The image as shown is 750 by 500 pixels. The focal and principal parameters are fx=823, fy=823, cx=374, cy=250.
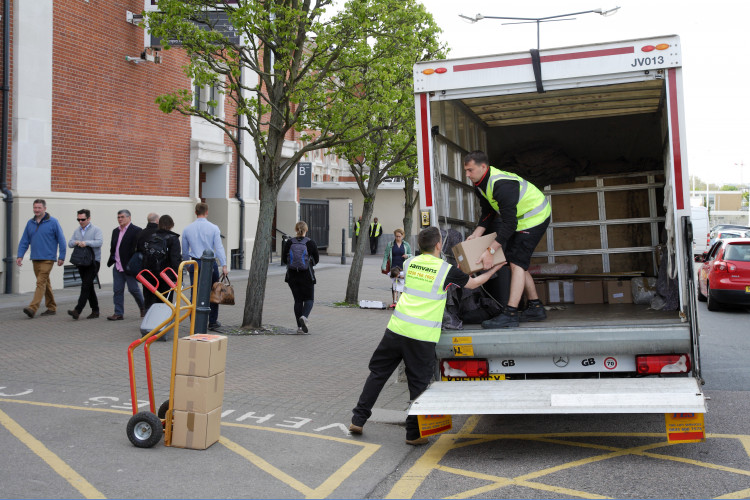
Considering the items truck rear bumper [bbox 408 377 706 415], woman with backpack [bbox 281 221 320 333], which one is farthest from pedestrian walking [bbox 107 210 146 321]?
truck rear bumper [bbox 408 377 706 415]

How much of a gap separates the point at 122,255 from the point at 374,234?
23.2 m

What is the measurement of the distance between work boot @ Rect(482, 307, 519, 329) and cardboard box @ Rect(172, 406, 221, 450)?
2194 mm

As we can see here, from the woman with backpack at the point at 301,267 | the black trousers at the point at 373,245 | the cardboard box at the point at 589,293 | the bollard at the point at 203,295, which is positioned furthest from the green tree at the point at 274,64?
the black trousers at the point at 373,245

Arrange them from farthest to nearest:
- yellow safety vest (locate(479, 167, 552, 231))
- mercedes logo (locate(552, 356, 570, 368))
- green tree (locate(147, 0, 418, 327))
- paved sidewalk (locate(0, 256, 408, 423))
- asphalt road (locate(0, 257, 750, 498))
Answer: green tree (locate(147, 0, 418, 327))
paved sidewalk (locate(0, 256, 408, 423))
yellow safety vest (locate(479, 167, 552, 231))
mercedes logo (locate(552, 356, 570, 368))
asphalt road (locate(0, 257, 750, 498))

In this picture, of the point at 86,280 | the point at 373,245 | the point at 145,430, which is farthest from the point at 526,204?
the point at 373,245

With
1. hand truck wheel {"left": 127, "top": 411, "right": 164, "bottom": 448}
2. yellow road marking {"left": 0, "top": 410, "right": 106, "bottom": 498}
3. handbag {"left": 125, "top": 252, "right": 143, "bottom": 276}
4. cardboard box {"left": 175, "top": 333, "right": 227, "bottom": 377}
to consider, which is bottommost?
yellow road marking {"left": 0, "top": 410, "right": 106, "bottom": 498}

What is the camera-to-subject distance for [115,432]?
6.06 m

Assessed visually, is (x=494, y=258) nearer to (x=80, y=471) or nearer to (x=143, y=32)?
(x=80, y=471)

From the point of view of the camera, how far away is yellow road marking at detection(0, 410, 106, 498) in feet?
15.7

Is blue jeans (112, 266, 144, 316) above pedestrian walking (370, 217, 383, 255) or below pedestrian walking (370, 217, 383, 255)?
below

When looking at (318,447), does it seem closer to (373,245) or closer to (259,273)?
(259,273)

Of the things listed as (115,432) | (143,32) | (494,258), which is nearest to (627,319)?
(494,258)

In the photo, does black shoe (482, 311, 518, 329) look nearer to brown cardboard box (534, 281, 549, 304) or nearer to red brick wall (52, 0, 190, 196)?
brown cardboard box (534, 281, 549, 304)

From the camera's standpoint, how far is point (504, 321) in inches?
253
